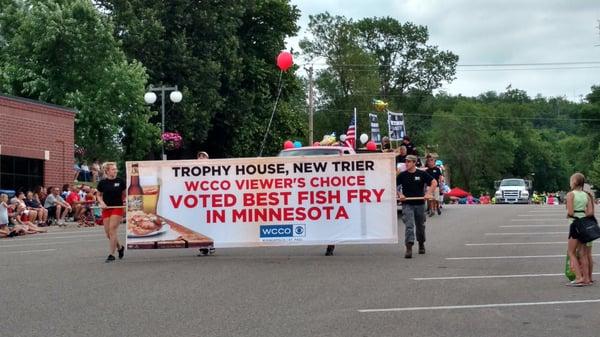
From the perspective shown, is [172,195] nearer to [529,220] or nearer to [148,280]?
[148,280]

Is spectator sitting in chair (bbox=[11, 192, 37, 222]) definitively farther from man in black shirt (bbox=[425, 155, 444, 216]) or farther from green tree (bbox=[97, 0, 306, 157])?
green tree (bbox=[97, 0, 306, 157])

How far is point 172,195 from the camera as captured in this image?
17766 millimetres

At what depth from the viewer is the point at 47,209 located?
29703mm

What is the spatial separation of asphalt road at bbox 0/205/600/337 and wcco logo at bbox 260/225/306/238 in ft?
1.45

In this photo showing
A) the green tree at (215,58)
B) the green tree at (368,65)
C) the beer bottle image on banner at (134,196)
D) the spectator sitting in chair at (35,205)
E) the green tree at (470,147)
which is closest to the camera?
the beer bottle image on banner at (134,196)

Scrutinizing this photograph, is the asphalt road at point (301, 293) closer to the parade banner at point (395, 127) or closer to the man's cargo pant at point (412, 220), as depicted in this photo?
the man's cargo pant at point (412, 220)

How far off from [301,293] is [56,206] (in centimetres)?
1929

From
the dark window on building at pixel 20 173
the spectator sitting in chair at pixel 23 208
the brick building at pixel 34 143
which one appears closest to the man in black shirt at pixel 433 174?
the spectator sitting in chair at pixel 23 208

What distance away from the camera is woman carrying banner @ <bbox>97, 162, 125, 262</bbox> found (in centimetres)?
1706

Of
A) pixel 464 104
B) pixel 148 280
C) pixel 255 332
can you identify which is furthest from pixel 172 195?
pixel 464 104

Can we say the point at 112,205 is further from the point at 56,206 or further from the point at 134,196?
the point at 56,206

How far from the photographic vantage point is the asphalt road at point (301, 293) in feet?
A: 32.0

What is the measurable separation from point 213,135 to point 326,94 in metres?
32.6

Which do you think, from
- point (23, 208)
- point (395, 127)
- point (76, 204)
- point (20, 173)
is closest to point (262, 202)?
point (23, 208)
